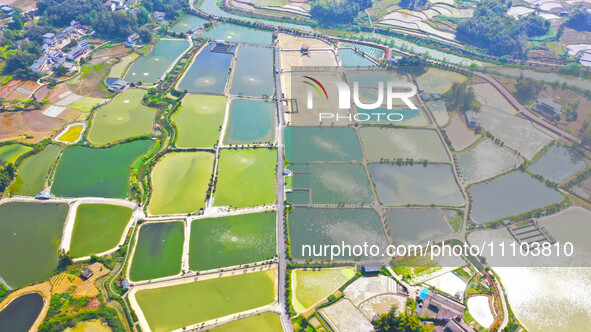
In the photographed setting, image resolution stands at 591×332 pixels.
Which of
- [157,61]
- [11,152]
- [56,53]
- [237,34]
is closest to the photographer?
[11,152]

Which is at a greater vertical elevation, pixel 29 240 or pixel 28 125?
pixel 28 125

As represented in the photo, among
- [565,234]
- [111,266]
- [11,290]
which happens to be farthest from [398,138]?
[11,290]

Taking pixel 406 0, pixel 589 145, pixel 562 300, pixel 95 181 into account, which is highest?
pixel 406 0

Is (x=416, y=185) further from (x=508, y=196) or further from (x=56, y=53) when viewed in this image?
(x=56, y=53)

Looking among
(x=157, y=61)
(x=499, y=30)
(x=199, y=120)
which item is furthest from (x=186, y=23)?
(x=499, y=30)

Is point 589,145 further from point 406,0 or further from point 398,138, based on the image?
point 406,0
